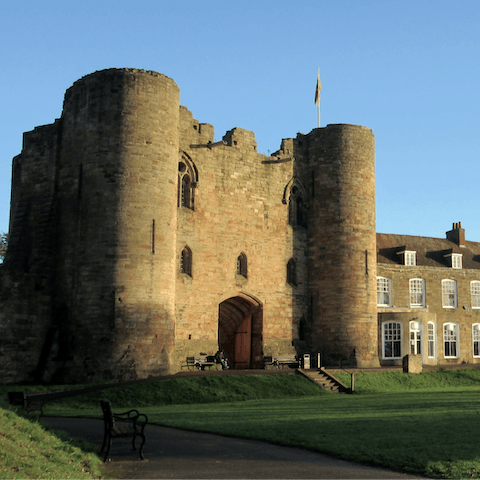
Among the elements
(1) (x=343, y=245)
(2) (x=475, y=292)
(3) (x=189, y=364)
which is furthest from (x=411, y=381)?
(2) (x=475, y=292)

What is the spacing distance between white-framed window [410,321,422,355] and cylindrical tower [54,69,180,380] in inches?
608

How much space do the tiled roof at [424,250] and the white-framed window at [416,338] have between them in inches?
194

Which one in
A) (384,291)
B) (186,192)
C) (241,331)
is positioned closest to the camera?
(186,192)

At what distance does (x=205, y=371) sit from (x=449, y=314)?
19517 millimetres

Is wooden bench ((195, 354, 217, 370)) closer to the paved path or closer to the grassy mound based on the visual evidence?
the grassy mound

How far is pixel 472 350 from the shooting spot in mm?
39344

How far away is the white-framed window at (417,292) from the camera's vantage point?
124ft

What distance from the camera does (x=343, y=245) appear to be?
3138 centimetres

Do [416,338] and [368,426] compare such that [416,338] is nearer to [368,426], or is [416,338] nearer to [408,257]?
[408,257]

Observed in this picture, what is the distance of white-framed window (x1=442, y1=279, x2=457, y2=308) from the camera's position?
39.2 m

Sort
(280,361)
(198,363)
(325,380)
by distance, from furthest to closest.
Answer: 1. (280,361)
2. (325,380)
3. (198,363)

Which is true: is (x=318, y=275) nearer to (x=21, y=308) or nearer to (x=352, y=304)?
(x=352, y=304)

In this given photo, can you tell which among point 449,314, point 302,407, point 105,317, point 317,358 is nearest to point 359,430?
point 302,407

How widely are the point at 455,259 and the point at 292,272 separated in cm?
1417
